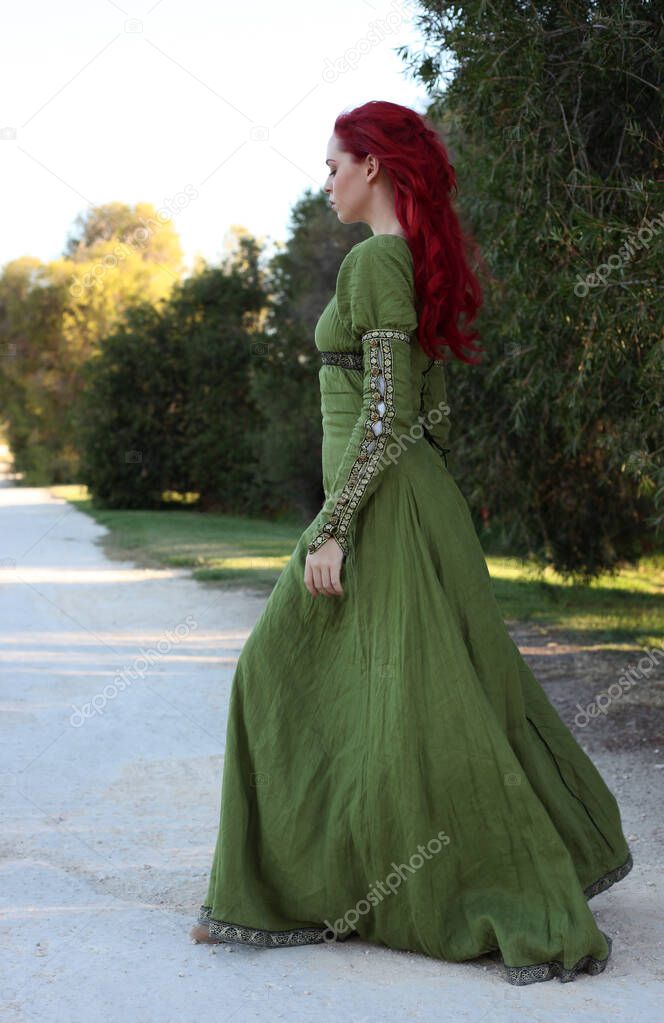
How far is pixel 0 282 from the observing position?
43.0 m

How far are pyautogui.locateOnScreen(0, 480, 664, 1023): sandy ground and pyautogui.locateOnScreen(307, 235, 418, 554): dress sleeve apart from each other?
112cm

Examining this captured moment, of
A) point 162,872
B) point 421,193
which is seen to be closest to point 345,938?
point 162,872

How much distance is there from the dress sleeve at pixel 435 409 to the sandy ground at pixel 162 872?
1403 millimetres

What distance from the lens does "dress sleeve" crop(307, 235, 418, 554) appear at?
309cm

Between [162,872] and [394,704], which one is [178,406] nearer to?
[162,872]

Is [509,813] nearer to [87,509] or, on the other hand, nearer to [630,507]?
[630,507]

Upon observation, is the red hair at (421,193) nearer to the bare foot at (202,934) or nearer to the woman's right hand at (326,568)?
the woman's right hand at (326,568)

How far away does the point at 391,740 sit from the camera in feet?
9.96

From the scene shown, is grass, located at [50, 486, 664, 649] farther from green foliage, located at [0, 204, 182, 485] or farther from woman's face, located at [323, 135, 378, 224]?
green foliage, located at [0, 204, 182, 485]

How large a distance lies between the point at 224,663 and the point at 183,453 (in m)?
19.6

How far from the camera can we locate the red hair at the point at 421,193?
124 inches

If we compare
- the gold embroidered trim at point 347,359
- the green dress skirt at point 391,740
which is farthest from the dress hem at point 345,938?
the gold embroidered trim at point 347,359

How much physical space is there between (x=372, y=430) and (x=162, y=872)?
1.78 m

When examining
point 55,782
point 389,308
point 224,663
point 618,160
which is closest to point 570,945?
point 389,308
